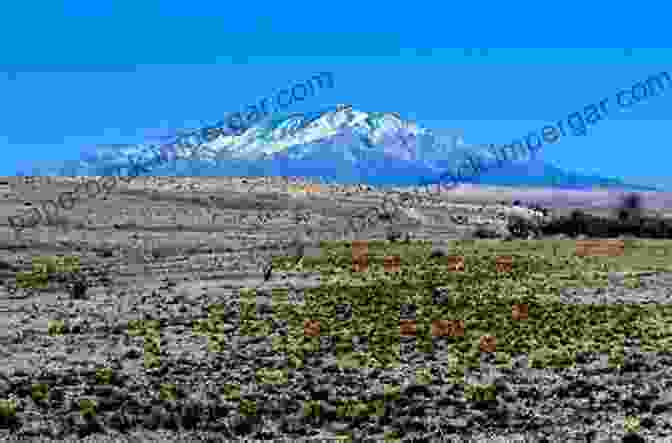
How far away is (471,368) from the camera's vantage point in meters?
22.6

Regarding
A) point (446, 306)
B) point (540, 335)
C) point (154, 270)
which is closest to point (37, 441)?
point (540, 335)

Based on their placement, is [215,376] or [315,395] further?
[215,376]

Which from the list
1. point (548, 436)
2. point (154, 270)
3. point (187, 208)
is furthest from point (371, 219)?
point (548, 436)

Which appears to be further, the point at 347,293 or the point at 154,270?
the point at 154,270

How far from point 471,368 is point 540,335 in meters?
4.82

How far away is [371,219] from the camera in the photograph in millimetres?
76000

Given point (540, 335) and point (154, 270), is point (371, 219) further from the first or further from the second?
point (540, 335)

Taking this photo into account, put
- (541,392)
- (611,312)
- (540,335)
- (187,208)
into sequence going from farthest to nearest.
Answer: (187,208) < (611,312) < (540,335) < (541,392)

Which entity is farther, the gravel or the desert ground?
the desert ground

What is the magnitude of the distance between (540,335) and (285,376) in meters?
7.52

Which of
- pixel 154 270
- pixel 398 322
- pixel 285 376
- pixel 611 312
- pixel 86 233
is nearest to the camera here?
pixel 285 376

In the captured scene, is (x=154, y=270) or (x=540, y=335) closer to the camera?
(x=540, y=335)

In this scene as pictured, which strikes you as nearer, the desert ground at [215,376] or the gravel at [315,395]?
the gravel at [315,395]

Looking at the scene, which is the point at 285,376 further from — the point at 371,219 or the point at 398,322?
the point at 371,219
